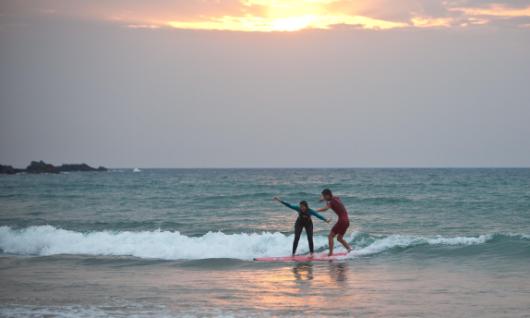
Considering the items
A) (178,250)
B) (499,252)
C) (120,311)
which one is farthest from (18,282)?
(499,252)

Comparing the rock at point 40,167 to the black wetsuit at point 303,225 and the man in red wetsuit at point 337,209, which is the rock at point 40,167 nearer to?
the black wetsuit at point 303,225

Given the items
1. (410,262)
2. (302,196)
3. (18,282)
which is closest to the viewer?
(18,282)

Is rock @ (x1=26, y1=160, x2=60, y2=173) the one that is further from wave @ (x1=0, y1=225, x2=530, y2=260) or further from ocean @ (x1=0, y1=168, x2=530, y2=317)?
wave @ (x1=0, y1=225, x2=530, y2=260)

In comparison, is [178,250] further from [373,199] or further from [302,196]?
[302,196]

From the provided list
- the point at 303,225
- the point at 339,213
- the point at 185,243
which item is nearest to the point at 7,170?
the point at 185,243

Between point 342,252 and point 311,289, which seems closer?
point 311,289

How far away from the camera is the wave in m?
17.5

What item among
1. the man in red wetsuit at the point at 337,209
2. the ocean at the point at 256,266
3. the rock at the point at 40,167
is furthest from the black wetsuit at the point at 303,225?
the rock at the point at 40,167

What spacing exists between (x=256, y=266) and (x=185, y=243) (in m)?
4.75

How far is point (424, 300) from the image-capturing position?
10.3 metres

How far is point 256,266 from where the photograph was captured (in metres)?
14.8

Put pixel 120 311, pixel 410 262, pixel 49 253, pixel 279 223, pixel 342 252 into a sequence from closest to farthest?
pixel 120 311 < pixel 410 262 < pixel 342 252 < pixel 49 253 < pixel 279 223

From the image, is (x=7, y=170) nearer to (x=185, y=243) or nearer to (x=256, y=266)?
(x=185, y=243)

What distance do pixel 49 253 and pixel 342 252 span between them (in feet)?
30.8
